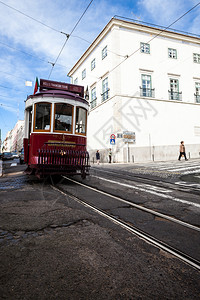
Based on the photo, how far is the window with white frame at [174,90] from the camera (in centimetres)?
2227

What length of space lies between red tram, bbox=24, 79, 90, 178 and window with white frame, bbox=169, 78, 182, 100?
706 inches

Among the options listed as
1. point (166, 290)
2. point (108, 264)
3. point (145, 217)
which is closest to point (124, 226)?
point (145, 217)

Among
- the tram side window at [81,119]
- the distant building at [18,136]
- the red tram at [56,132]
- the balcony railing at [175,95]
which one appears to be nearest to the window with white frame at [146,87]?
the balcony railing at [175,95]

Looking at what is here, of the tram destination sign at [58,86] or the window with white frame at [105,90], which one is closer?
the tram destination sign at [58,86]

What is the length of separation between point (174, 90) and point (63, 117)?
19487 mm

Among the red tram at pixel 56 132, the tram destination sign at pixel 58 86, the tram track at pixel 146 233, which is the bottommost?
the tram track at pixel 146 233

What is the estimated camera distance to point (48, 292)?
4.70 feet

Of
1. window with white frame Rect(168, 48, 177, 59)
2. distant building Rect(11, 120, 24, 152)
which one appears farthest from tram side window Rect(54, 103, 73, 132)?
distant building Rect(11, 120, 24, 152)

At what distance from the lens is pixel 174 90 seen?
2252 centimetres

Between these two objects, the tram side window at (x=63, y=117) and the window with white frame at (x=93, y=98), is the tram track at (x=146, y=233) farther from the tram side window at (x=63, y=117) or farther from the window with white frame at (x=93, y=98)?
the window with white frame at (x=93, y=98)

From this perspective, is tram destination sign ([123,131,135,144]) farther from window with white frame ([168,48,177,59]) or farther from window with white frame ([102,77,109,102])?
window with white frame ([168,48,177,59])

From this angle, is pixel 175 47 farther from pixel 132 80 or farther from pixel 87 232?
pixel 87 232

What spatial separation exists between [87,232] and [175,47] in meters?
25.6

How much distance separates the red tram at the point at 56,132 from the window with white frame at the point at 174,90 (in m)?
17.9
